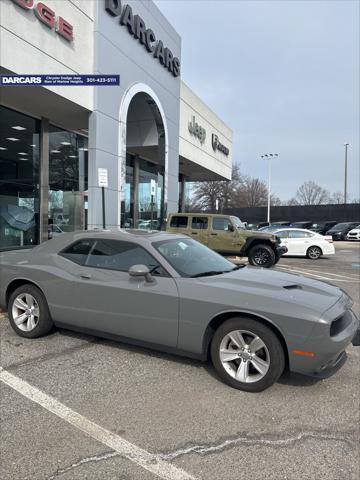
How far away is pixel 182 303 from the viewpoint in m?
3.93

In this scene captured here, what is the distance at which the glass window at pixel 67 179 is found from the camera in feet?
45.4

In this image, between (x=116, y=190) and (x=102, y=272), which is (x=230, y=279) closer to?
(x=102, y=272)

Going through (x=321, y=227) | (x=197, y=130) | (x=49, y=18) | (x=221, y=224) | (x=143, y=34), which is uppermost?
(x=143, y=34)

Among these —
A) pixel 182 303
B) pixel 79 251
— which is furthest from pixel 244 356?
pixel 79 251

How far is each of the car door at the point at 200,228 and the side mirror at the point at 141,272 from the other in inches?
402

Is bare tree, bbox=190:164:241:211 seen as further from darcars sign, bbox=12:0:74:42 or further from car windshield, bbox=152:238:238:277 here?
car windshield, bbox=152:238:238:277

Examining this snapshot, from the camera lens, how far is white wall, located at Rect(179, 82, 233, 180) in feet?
67.1

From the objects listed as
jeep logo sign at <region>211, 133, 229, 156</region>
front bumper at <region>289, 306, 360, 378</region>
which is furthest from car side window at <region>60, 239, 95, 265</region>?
jeep logo sign at <region>211, 133, 229, 156</region>

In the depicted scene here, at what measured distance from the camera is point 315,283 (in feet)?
14.1

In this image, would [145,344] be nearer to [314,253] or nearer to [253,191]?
[314,253]

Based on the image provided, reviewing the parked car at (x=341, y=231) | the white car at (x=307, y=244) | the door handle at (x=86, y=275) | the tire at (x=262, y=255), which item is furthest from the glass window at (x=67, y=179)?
the parked car at (x=341, y=231)

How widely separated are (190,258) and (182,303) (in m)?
0.83

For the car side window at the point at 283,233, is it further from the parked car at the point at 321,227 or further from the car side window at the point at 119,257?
the parked car at the point at 321,227

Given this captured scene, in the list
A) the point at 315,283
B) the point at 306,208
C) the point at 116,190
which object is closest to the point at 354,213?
the point at 306,208
